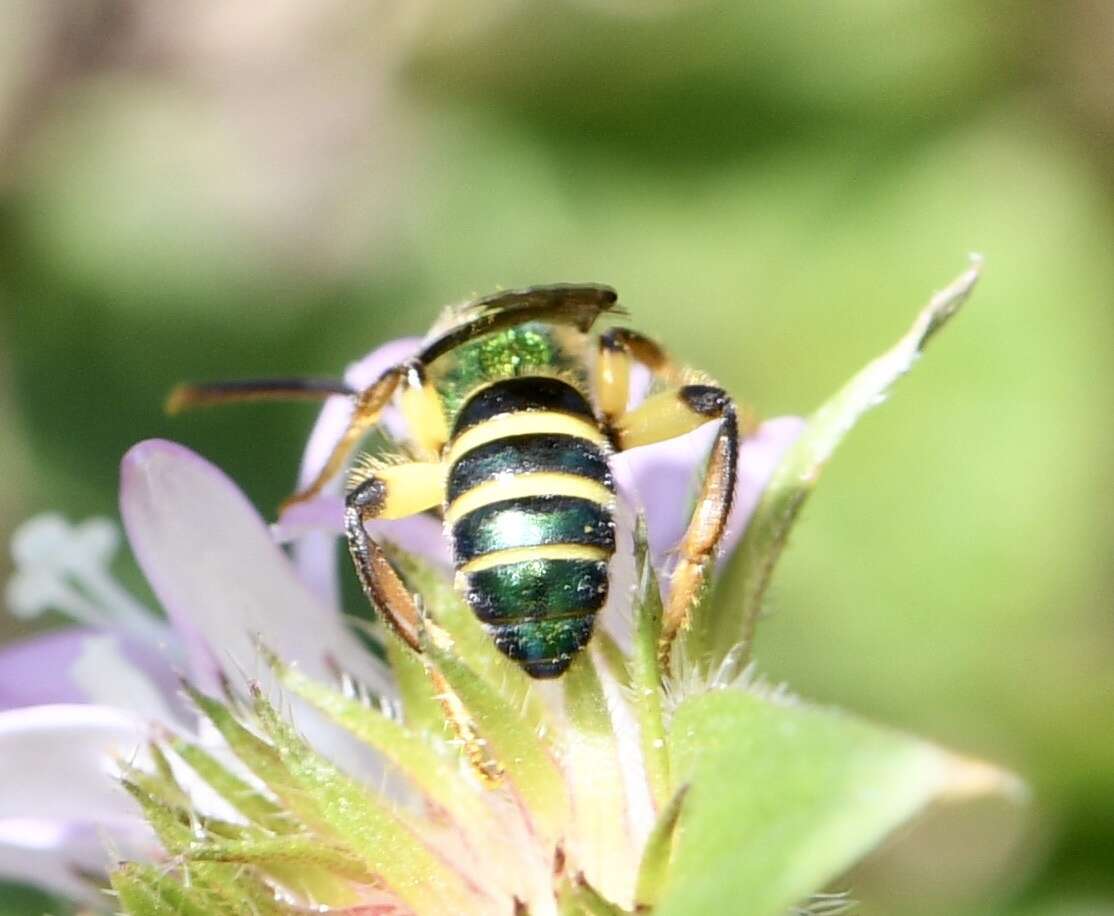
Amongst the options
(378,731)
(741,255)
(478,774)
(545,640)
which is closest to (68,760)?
(378,731)

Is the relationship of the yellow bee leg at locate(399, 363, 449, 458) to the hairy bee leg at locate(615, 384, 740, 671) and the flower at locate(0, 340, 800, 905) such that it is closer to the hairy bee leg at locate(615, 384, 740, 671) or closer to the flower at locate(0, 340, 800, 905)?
the flower at locate(0, 340, 800, 905)

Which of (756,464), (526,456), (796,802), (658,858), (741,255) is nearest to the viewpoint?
(796,802)

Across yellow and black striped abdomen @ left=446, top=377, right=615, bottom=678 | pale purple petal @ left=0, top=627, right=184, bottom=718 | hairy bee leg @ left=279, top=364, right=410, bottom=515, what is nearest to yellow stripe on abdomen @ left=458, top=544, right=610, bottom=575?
yellow and black striped abdomen @ left=446, top=377, right=615, bottom=678

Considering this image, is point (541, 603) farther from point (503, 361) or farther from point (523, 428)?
point (503, 361)

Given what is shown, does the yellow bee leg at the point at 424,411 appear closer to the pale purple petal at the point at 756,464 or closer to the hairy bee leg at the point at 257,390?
the hairy bee leg at the point at 257,390

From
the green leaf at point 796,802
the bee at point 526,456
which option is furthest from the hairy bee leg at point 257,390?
the green leaf at point 796,802

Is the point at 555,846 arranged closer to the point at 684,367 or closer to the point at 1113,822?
the point at 684,367
